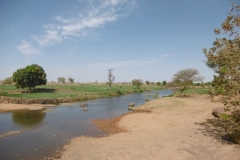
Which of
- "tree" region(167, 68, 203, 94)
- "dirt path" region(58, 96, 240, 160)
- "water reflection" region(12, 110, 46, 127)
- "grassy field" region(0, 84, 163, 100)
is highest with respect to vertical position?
"tree" region(167, 68, 203, 94)

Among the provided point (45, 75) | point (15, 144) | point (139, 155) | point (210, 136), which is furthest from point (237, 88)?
point (45, 75)

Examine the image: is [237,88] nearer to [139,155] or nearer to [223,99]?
[223,99]

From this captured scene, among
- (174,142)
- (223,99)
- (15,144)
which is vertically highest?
(223,99)

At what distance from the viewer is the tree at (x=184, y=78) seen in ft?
152

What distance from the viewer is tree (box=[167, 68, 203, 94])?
46375 mm

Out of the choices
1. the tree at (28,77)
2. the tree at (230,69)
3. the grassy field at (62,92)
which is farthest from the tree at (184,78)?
the tree at (28,77)

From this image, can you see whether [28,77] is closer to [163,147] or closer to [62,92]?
[62,92]

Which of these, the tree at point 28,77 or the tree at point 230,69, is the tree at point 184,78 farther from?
the tree at point 28,77

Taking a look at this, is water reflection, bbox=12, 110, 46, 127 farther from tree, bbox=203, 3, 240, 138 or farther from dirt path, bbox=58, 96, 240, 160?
tree, bbox=203, 3, 240, 138

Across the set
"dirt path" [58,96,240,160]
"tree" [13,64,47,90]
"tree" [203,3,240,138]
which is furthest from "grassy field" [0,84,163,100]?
"tree" [203,3,240,138]

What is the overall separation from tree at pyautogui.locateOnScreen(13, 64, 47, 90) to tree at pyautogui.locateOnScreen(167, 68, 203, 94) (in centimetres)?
4553

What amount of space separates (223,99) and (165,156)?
482 centimetres

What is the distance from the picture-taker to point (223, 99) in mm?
9922

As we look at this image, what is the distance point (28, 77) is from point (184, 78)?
163ft
